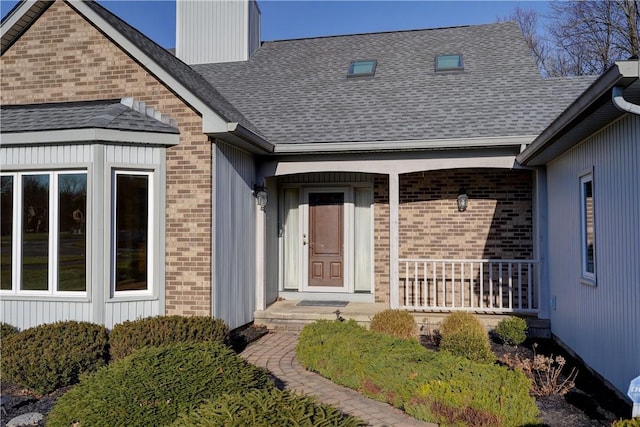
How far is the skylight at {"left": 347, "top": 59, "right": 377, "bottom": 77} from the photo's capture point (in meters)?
11.0

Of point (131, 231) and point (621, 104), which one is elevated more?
point (621, 104)

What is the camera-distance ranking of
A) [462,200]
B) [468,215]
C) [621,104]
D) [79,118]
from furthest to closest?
[468,215]
[462,200]
[79,118]
[621,104]

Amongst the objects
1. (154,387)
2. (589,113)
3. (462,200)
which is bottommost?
(154,387)

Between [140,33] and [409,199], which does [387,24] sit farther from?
[140,33]

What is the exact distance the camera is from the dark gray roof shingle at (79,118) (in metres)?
6.90

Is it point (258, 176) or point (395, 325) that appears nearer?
point (395, 325)

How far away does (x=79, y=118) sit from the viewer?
23.3 ft

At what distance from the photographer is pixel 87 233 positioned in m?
6.85

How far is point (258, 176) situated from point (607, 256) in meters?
5.72

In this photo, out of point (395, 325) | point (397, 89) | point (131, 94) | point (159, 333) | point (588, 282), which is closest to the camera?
point (588, 282)

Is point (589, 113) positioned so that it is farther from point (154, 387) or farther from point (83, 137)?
point (83, 137)

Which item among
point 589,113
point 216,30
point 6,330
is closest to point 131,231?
point 6,330

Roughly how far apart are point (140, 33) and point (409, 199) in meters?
5.77

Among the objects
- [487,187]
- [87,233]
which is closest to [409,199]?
[487,187]
